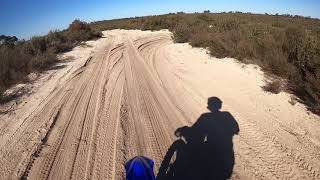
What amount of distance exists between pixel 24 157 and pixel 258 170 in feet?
15.0

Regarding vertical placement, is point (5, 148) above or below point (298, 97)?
below

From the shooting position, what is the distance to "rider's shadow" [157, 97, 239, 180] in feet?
16.2

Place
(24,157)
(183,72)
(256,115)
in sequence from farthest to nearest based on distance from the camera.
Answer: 1. (183,72)
2. (256,115)
3. (24,157)

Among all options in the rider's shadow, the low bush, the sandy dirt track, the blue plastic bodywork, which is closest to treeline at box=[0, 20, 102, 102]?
the sandy dirt track

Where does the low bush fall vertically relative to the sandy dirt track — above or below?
above

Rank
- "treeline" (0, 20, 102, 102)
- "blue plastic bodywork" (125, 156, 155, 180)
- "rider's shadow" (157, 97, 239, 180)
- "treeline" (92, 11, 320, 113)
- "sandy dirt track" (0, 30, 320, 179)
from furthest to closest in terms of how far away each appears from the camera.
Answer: "treeline" (0, 20, 102, 102)
"treeline" (92, 11, 320, 113)
"sandy dirt track" (0, 30, 320, 179)
"rider's shadow" (157, 97, 239, 180)
"blue plastic bodywork" (125, 156, 155, 180)

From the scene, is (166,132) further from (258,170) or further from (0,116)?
(0,116)

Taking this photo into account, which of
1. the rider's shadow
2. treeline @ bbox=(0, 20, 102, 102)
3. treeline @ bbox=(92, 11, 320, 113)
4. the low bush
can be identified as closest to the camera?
the rider's shadow

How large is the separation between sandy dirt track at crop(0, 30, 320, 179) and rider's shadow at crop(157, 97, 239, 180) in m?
0.15

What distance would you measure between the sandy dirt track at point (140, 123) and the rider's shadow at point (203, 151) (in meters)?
0.15

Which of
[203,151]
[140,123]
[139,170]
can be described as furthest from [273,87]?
[139,170]

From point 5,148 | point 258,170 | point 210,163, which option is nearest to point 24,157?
point 5,148

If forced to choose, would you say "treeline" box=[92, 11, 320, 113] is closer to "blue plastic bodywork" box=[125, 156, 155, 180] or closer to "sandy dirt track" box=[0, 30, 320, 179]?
"sandy dirt track" box=[0, 30, 320, 179]

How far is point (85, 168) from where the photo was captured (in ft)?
17.1
